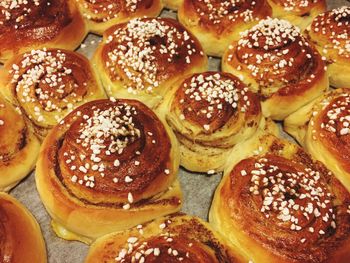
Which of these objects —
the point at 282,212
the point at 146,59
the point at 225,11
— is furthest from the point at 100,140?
the point at 225,11

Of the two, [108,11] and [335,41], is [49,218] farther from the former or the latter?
[335,41]

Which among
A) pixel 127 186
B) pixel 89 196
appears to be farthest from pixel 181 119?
pixel 89 196

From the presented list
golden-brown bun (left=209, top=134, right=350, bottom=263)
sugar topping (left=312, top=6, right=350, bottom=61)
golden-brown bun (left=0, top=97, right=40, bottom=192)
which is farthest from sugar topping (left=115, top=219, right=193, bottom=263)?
sugar topping (left=312, top=6, right=350, bottom=61)

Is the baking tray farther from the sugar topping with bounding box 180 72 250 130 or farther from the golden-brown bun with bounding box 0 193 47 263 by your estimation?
the sugar topping with bounding box 180 72 250 130

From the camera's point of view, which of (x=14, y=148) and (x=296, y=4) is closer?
(x=14, y=148)

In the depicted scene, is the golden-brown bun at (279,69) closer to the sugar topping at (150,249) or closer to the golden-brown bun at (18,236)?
the sugar topping at (150,249)

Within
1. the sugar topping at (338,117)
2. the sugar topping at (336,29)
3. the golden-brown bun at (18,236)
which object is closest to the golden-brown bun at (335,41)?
the sugar topping at (336,29)
